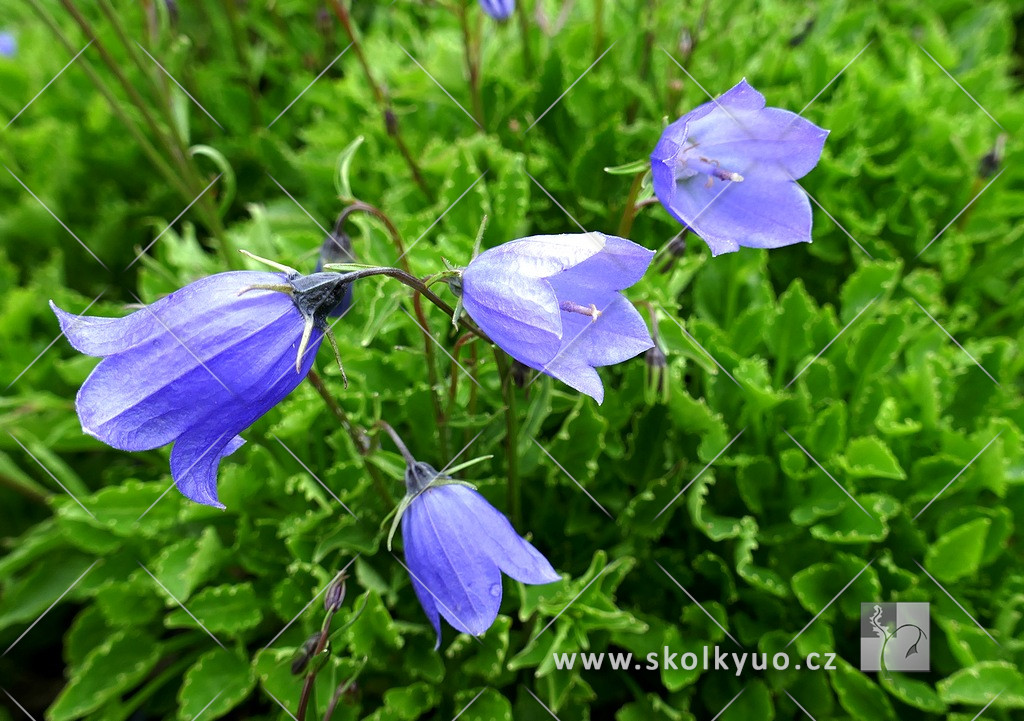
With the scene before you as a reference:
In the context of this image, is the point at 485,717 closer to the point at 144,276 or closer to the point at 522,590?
the point at 522,590

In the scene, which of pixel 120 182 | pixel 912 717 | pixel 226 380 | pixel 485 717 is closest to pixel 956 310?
pixel 912 717

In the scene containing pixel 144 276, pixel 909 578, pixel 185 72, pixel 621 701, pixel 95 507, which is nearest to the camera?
pixel 909 578

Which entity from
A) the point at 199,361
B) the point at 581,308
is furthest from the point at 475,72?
the point at 199,361

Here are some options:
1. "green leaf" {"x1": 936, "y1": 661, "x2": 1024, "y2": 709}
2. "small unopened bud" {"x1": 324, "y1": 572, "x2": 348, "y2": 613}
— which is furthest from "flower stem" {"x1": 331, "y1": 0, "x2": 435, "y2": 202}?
"green leaf" {"x1": 936, "y1": 661, "x2": 1024, "y2": 709}

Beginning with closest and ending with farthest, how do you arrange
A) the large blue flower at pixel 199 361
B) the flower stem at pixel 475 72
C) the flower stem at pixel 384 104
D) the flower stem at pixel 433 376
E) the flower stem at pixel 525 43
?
the large blue flower at pixel 199 361
the flower stem at pixel 433 376
the flower stem at pixel 384 104
the flower stem at pixel 475 72
the flower stem at pixel 525 43

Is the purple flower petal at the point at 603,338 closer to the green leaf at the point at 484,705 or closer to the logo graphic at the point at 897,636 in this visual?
the green leaf at the point at 484,705

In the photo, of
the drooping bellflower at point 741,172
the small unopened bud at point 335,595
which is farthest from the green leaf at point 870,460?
the small unopened bud at point 335,595

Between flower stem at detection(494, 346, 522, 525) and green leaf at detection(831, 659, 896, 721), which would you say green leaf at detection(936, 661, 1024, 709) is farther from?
flower stem at detection(494, 346, 522, 525)
